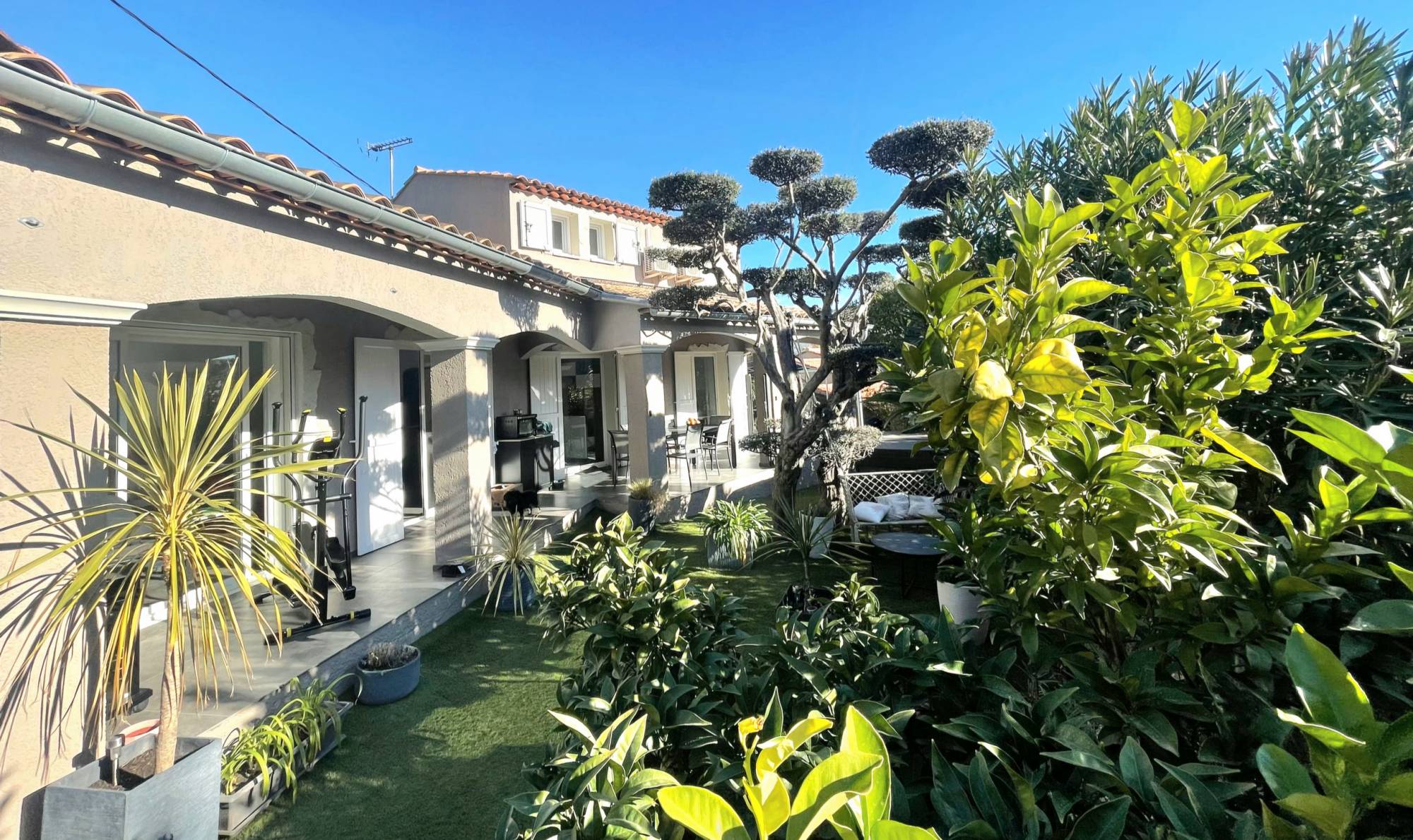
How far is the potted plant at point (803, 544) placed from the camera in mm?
6109

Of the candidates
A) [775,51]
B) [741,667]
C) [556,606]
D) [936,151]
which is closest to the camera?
[741,667]

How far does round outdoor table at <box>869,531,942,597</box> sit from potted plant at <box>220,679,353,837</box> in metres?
5.37

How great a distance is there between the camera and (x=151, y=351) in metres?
5.68

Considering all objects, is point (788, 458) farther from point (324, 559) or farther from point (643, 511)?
point (324, 559)

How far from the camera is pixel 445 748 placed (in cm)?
397

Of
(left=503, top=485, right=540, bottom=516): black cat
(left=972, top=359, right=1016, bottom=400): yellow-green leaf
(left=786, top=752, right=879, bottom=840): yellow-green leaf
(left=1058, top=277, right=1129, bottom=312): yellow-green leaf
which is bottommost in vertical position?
(left=503, top=485, right=540, bottom=516): black cat

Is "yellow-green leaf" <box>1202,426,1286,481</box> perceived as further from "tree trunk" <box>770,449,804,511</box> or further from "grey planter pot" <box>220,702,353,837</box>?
"tree trunk" <box>770,449,804,511</box>

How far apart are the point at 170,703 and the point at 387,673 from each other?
159 cm

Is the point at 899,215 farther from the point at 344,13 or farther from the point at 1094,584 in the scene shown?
the point at 344,13

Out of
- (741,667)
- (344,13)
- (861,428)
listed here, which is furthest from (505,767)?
(344,13)

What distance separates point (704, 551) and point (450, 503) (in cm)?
347

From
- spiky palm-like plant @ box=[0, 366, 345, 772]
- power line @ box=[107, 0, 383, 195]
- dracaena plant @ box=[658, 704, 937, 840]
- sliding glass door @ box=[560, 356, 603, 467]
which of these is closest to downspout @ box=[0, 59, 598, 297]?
power line @ box=[107, 0, 383, 195]

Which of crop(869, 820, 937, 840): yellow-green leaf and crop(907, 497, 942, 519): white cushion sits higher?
crop(869, 820, 937, 840): yellow-green leaf

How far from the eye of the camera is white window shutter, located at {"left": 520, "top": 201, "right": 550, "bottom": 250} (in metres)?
14.1
